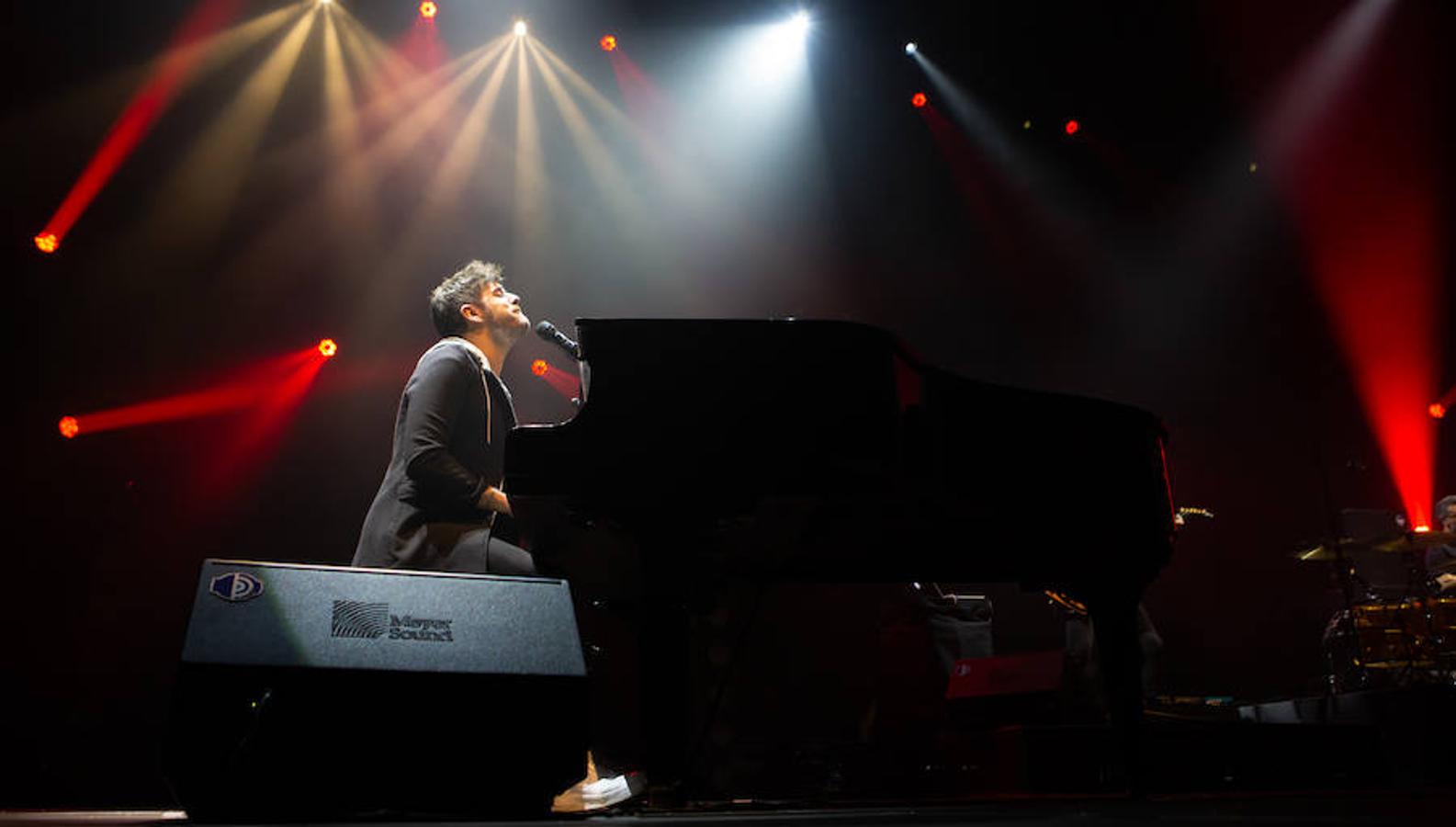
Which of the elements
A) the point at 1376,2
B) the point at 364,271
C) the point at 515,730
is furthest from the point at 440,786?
the point at 1376,2

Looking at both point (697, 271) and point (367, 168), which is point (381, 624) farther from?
point (697, 271)

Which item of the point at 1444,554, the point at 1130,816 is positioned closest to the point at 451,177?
the point at 1130,816

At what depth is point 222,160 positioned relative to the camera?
5.75m

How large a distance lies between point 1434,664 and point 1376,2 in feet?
15.1

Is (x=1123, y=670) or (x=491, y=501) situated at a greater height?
(x=491, y=501)

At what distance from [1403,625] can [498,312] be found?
18.0 ft

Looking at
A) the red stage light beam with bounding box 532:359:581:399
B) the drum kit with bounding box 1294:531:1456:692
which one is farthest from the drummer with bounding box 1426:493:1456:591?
the red stage light beam with bounding box 532:359:581:399

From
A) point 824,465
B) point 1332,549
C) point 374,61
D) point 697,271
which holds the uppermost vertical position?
point 374,61

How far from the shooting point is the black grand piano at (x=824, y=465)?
2.42m

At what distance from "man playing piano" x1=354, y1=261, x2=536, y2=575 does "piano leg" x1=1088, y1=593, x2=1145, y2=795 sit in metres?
1.71

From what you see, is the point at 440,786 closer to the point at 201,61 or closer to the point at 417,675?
the point at 417,675

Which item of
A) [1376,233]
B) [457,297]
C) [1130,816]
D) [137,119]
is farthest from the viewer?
[1376,233]

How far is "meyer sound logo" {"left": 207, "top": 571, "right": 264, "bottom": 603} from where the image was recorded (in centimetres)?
222

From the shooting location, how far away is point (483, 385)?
3354 mm
